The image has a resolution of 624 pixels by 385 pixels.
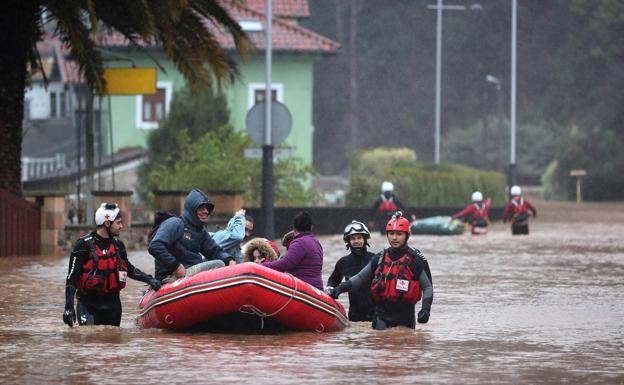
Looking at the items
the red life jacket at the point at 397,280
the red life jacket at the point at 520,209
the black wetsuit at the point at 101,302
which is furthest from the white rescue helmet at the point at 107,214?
the red life jacket at the point at 520,209

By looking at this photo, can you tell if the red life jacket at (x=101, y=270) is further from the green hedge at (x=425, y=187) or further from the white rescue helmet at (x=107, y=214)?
the green hedge at (x=425, y=187)

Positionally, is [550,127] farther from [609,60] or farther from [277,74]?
[277,74]

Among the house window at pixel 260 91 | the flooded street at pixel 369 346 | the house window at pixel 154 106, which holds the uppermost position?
the house window at pixel 260 91

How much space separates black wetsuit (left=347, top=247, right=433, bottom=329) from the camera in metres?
15.6

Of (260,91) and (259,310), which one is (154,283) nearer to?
(259,310)

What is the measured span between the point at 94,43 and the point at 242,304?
12.8 meters

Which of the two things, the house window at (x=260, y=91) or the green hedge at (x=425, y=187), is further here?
the house window at (x=260, y=91)

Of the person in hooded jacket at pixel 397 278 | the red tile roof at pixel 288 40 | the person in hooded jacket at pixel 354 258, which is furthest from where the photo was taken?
the red tile roof at pixel 288 40

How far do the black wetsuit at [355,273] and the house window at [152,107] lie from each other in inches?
1770

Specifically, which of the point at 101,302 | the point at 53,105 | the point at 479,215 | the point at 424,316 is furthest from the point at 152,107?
the point at 424,316

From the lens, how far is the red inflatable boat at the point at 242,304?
15.2 m

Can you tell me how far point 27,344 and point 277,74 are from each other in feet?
155

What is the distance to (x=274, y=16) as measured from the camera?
64.4 metres

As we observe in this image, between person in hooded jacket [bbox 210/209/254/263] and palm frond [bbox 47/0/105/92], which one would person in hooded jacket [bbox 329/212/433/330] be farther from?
palm frond [bbox 47/0/105/92]
